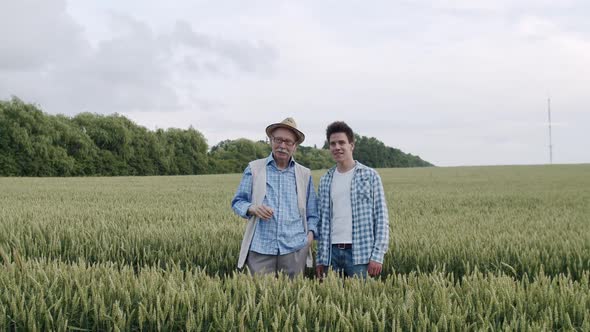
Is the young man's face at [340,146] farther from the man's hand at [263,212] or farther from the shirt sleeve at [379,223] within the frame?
the man's hand at [263,212]

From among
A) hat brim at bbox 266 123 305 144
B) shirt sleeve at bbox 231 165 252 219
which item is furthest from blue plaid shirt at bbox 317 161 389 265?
shirt sleeve at bbox 231 165 252 219

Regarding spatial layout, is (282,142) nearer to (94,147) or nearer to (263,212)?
(263,212)

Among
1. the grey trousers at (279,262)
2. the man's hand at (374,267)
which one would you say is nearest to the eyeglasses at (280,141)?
the grey trousers at (279,262)

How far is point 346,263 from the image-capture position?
4.34 metres

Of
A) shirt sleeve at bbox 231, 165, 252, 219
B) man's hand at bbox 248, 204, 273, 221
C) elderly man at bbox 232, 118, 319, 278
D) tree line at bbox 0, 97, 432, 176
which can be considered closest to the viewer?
man's hand at bbox 248, 204, 273, 221

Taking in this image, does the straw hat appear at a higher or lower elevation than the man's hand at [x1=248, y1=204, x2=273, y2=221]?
higher

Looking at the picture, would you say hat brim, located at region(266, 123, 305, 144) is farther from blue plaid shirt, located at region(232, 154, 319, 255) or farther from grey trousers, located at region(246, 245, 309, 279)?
grey trousers, located at region(246, 245, 309, 279)

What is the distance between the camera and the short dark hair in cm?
422

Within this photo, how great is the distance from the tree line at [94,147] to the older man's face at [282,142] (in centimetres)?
5538

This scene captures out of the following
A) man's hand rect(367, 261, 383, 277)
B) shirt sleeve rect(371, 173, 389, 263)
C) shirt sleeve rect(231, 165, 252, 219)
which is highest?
shirt sleeve rect(231, 165, 252, 219)

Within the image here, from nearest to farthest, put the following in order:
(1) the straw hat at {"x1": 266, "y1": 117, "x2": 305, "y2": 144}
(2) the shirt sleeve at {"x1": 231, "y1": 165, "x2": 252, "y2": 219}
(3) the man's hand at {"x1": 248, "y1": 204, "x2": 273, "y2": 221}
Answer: (3) the man's hand at {"x1": 248, "y1": 204, "x2": 273, "y2": 221}, (1) the straw hat at {"x1": 266, "y1": 117, "x2": 305, "y2": 144}, (2) the shirt sleeve at {"x1": 231, "y1": 165, "x2": 252, "y2": 219}

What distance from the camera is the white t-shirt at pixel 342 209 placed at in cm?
430

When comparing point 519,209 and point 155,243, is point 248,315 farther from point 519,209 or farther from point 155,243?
point 519,209

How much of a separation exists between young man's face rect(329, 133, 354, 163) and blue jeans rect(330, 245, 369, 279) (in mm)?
804
